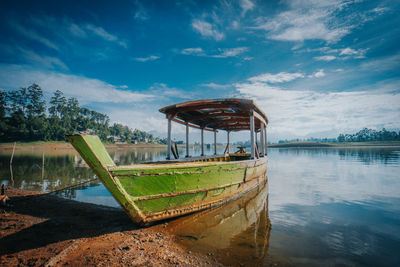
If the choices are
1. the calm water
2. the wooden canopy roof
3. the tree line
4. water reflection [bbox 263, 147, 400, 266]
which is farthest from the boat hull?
the tree line

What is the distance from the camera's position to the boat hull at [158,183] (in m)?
3.71

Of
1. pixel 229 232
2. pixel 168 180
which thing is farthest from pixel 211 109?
pixel 229 232

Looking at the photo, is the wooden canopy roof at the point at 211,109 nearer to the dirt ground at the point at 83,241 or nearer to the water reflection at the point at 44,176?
the dirt ground at the point at 83,241

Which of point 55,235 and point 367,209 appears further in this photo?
point 367,209

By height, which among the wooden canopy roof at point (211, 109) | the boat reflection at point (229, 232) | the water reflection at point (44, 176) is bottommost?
the boat reflection at point (229, 232)

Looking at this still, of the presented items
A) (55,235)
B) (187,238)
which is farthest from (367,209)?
(55,235)

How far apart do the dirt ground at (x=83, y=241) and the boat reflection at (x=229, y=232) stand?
34 centimetres

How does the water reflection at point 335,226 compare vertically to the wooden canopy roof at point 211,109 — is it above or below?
below

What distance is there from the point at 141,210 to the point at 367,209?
8.33m

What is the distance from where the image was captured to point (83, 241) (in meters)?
3.73

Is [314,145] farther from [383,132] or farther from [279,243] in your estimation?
[279,243]

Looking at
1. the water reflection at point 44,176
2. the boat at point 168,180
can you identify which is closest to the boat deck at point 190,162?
the boat at point 168,180

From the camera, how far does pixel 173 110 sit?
325 inches

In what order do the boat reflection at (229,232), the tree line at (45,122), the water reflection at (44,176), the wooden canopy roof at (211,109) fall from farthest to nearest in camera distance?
the tree line at (45,122) → the water reflection at (44,176) → the wooden canopy roof at (211,109) → the boat reflection at (229,232)
